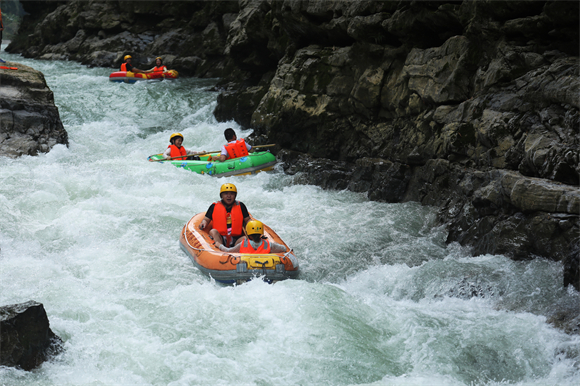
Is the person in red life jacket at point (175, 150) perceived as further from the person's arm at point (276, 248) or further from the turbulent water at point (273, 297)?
the person's arm at point (276, 248)

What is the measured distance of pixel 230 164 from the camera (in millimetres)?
10898

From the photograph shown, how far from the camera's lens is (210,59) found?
20.1 m

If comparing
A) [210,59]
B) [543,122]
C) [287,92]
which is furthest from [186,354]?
[210,59]

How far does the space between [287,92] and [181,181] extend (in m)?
3.27

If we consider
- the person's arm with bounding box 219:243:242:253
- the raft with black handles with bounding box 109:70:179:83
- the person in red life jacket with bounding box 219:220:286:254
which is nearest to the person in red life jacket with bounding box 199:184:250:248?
the person's arm with bounding box 219:243:242:253

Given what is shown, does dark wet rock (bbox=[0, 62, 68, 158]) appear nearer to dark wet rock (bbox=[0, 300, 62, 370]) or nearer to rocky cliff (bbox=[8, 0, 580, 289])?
rocky cliff (bbox=[8, 0, 580, 289])

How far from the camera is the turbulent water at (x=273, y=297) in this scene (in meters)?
4.55

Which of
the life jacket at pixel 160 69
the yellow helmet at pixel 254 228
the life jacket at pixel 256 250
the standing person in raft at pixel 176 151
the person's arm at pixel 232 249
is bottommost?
the standing person in raft at pixel 176 151

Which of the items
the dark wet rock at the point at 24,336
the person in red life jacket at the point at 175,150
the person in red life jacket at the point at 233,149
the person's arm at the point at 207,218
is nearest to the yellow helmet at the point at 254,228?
the person's arm at the point at 207,218

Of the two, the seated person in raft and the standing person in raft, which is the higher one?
the seated person in raft

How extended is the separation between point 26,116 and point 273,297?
8005mm

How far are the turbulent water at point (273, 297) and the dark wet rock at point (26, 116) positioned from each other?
1097 mm

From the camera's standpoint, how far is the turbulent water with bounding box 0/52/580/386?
14.9 ft

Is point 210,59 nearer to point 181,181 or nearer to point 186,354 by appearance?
point 181,181
